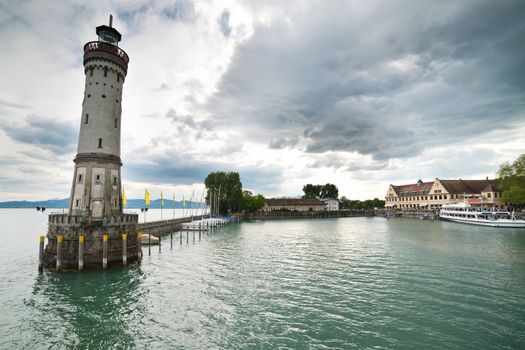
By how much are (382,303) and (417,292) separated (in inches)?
155

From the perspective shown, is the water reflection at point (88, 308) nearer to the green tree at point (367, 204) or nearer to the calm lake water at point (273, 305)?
the calm lake water at point (273, 305)

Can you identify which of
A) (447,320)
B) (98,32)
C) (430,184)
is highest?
(98,32)

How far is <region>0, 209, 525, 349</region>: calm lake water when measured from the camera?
12.9 m

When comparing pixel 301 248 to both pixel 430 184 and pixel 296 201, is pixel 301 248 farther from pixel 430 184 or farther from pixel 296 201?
pixel 296 201

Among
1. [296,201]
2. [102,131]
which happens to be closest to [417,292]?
[102,131]

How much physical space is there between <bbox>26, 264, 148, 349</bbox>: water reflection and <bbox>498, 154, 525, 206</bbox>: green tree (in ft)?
306

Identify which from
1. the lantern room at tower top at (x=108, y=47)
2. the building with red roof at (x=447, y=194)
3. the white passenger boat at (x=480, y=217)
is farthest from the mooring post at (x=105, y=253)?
the building with red roof at (x=447, y=194)

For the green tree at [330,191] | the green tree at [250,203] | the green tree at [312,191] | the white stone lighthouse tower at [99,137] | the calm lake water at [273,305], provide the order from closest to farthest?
the calm lake water at [273,305], the white stone lighthouse tower at [99,137], the green tree at [250,203], the green tree at [330,191], the green tree at [312,191]

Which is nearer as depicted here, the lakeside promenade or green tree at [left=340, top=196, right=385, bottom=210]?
the lakeside promenade

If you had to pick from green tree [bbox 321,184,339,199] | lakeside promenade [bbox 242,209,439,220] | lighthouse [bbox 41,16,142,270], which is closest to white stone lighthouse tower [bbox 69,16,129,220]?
lighthouse [bbox 41,16,142,270]

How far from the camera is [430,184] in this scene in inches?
4660

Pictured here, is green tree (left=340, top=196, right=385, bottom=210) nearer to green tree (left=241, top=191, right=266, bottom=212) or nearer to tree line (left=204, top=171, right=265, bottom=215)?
green tree (left=241, top=191, right=266, bottom=212)

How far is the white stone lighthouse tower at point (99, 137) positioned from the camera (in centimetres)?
2811

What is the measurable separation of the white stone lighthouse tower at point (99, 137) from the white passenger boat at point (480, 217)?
266 ft
